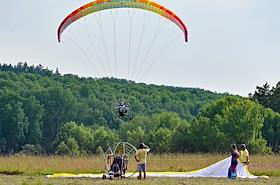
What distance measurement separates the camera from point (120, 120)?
89.0 metres

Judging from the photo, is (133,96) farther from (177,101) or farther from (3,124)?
(3,124)

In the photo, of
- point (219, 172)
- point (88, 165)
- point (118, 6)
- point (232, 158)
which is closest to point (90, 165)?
point (88, 165)

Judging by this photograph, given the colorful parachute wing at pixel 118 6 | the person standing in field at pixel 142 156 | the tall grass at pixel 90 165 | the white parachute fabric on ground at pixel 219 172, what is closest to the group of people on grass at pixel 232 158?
the person standing in field at pixel 142 156

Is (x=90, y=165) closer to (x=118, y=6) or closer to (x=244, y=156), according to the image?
(x=244, y=156)

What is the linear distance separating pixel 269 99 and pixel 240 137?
1664 cm

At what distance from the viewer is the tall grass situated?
22.8 metres

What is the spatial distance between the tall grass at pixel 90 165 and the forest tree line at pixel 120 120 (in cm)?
255

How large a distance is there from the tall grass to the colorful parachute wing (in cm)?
514

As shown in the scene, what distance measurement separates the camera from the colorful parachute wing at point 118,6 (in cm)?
1914

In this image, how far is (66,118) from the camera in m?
86.7

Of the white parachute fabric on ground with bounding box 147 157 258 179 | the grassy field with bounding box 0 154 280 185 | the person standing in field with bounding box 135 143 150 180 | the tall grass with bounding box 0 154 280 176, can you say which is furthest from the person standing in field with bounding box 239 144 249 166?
the person standing in field with bounding box 135 143 150 180

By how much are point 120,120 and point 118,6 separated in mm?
70104

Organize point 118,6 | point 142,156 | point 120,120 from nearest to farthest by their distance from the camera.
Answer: point 142,156 → point 118,6 → point 120,120

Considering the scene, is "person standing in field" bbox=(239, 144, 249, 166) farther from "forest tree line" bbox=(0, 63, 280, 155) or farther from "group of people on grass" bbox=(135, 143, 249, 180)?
"forest tree line" bbox=(0, 63, 280, 155)
